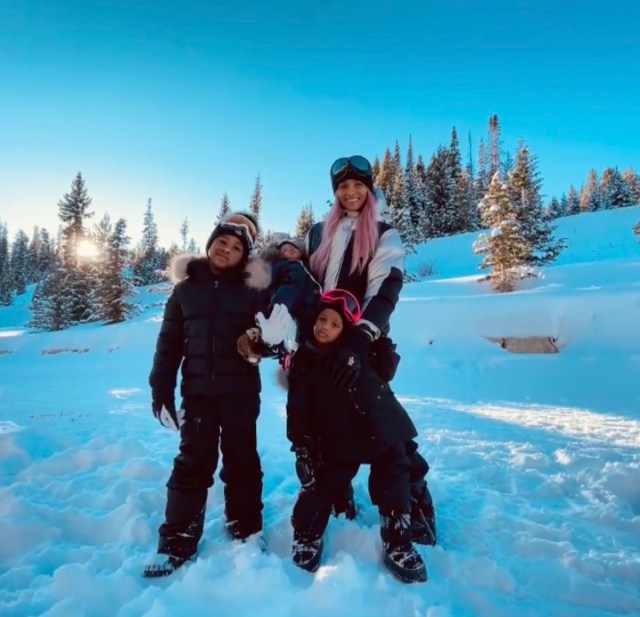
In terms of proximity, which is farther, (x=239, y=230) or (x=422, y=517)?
(x=239, y=230)

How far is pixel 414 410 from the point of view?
684 centimetres

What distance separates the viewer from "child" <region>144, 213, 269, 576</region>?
8.59 feet

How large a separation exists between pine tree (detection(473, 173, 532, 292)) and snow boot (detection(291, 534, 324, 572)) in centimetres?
1886

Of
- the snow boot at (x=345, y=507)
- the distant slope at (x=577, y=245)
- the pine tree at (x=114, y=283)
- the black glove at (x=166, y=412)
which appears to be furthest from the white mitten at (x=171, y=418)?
the pine tree at (x=114, y=283)

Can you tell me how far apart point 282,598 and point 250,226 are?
7.29 feet

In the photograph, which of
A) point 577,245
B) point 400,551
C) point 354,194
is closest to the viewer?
point 400,551

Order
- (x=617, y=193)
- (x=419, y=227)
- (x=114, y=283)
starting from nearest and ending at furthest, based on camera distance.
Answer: (x=114, y=283)
(x=419, y=227)
(x=617, y=193)

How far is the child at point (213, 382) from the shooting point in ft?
8.59

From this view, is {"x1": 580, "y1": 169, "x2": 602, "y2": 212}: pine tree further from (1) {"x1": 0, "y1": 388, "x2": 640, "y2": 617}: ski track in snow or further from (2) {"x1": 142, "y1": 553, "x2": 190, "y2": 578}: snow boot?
(2) {"x1": 142, "y1": 553, "x2": 190, "y2": 578}: snow boot

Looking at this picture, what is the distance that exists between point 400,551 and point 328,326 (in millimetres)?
1263

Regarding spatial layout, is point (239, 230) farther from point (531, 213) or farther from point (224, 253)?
point (531, 213)

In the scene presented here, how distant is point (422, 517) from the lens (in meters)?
2.66

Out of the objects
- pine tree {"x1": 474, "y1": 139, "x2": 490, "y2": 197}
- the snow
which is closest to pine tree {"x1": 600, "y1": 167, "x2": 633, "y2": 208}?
pine tree {"x1": 474, "y1": 139, "x2": 490, "y2": 197}

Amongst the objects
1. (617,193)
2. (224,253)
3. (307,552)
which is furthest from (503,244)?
(617,193)
